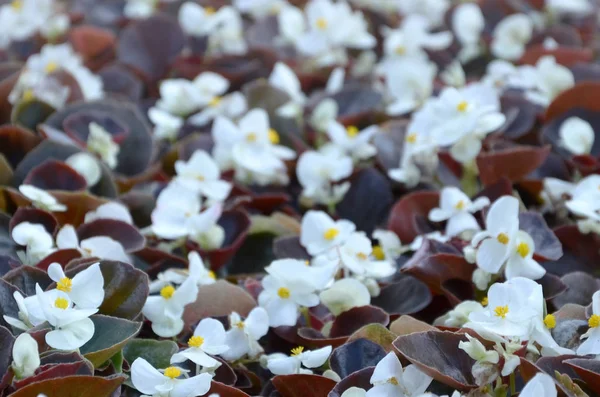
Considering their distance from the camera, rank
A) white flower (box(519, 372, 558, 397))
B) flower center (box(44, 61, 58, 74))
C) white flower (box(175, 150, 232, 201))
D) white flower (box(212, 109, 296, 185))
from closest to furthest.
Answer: white flower (box(519, 372, 558, 397)), white flower (box(175, 150, 232, 201)), white flower (box(212, 109, 296, 185)), flower center (box(44, 61, 58, 74))

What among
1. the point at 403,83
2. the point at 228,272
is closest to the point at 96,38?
the point at 403,83

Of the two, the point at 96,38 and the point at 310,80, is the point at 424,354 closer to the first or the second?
the point at 310,80

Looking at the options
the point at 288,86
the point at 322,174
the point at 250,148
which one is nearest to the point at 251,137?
the point at 250,148

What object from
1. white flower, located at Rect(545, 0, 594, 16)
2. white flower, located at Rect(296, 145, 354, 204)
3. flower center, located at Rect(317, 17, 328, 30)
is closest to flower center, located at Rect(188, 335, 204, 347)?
white flower, located at Rect(296, 145, 354, 204)

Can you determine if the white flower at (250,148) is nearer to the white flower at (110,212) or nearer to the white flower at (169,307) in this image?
the white flower at (110,212)

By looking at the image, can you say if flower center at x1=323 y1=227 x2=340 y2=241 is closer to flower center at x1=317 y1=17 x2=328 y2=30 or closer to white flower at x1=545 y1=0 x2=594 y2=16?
flower center at x1=317 y1=17 x2=328 y2=30

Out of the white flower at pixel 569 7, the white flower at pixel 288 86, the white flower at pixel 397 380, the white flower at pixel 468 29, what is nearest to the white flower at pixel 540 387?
the white flower at pixel 397 380
